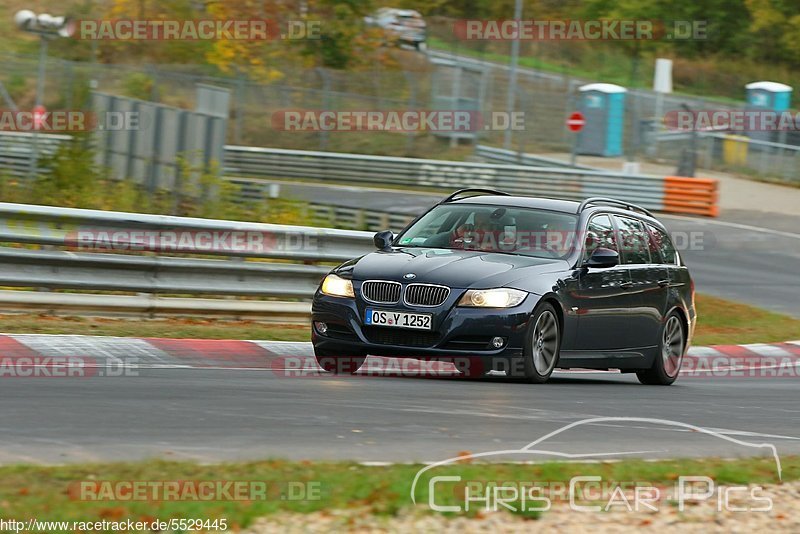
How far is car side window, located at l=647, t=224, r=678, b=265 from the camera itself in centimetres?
1314

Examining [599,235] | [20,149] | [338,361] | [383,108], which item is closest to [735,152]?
[383,108]

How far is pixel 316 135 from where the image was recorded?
4378 centimetres

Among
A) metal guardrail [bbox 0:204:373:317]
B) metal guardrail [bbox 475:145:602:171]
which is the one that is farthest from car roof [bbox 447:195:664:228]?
metal guardrail [bbox 475:145:602:171]

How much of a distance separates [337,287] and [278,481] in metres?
4.70

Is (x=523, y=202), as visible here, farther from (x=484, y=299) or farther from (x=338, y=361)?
(x=338, y=361)

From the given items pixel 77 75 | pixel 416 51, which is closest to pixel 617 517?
pixel 77 75

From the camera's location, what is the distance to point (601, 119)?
148 feet

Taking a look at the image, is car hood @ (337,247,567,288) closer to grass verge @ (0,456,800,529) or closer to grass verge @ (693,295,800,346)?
grass verge @ (0,456,800,529)

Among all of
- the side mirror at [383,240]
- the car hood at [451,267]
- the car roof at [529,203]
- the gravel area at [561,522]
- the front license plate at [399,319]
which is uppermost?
the car roof at [529,203]

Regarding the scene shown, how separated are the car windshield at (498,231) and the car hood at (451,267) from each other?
0.60 feet

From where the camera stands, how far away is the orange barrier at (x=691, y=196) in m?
34.0

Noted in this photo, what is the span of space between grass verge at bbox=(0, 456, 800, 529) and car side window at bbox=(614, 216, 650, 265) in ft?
17.1

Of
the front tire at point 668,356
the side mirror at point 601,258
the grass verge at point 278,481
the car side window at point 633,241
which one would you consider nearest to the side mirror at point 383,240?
the side mirror at point 601,258

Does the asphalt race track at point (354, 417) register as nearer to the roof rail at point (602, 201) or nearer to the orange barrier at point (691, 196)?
the roof rail at point (602, 201)
